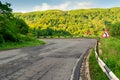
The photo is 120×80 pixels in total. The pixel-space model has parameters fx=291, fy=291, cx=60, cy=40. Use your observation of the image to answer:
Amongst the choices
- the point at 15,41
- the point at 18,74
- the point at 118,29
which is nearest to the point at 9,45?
the point at 15,41

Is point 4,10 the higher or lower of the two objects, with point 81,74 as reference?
higher

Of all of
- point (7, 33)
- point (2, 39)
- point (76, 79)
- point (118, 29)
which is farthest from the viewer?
point (118, 29)

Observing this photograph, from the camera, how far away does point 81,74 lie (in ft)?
44.9

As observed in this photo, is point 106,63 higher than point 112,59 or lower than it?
lower

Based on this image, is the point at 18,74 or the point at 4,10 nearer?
the point at 18,74

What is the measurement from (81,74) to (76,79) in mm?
1488

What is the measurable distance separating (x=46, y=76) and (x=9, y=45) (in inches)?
1136

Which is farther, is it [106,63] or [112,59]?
[112,59]

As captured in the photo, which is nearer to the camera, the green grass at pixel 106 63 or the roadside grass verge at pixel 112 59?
the green grass at pixel 106 63

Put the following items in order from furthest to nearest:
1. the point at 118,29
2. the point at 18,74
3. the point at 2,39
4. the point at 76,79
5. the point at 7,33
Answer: the point at 118,29 < the point at 7,33 < the point at 2,39 < the point at 18,74 < the point at 76,79

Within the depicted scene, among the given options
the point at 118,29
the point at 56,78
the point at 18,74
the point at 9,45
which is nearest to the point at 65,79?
the point at 56,78

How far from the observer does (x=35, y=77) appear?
41.4ft

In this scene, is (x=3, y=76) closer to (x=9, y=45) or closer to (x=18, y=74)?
(x=18, y=74)

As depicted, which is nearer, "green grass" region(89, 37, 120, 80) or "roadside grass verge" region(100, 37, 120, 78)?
"green grass" region(89, 37, 120, 80)
